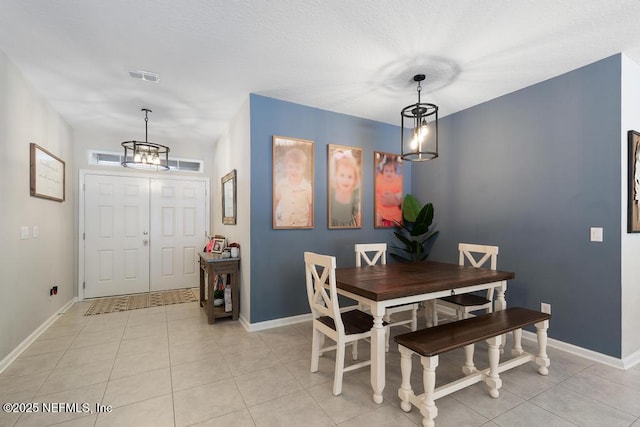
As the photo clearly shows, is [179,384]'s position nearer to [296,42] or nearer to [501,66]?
[296,42]

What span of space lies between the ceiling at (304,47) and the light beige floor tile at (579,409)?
8.76 feet

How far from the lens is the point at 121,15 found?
206 centimetres

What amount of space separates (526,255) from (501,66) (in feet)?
6.30

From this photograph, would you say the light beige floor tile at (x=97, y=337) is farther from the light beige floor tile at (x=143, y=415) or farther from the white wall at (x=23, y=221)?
the light beige floor tile at (x=143, y=415)

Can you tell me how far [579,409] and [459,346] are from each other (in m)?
0.94

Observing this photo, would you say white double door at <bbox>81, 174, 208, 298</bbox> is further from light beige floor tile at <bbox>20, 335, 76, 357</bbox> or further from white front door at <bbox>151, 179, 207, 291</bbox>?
light beige floor tile at <bbox>20, 335, 76, 357</bbox>

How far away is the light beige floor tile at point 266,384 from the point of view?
6.93 ft

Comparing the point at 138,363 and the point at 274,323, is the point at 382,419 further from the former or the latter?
the point at 138,363

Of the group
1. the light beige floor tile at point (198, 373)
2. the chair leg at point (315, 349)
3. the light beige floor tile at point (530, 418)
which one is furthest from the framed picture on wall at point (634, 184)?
the light beige floor tile at point (198, 373)

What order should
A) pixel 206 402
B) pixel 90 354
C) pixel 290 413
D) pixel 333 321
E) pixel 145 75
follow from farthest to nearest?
1. pixel 145 75
2. pixel 90 354
3. pixel 333 321
4. pixel 206 402
5. pixel 290 413

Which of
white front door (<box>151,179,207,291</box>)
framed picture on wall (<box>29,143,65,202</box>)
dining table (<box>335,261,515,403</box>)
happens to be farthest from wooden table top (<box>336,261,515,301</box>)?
white front door (<box>151,179,207,291</box>)

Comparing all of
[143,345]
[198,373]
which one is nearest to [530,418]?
[198,373]

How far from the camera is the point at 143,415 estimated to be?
1898 mm

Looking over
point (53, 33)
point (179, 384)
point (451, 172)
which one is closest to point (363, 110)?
point (451, 172)
